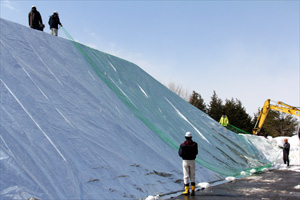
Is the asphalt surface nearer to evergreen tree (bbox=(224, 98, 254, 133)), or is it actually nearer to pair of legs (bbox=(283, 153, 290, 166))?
pair of legs (bbox=(283, 153, 290, 166))

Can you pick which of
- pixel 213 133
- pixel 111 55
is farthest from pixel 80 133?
pixel 213 133

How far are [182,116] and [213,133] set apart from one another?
5.71 ft

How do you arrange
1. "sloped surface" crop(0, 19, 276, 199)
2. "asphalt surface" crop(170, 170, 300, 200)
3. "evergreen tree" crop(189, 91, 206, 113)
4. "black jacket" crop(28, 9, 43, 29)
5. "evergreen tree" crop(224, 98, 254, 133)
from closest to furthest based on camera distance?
"sloped surface" crop(0, 19, 276, 199)
"asphalt surface" crop(170, 170, 300, 200)
"black jacket" crop(28, 9, 43, 29)
"evergreen tree" crop(224, 98, 254, 133)
"evergreen tree" crop(189, 91, 206, 113)

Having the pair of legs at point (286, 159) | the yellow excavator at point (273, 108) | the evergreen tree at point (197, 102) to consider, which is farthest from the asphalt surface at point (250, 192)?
the evergreen tree at point (197, 102)

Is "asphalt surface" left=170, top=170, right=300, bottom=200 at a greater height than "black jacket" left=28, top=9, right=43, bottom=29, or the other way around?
"black jacket" left=28, top=9, right=43, bottom=29

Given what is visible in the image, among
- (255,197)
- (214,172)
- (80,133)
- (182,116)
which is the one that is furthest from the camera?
(182,116)

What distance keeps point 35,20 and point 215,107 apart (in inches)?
1215

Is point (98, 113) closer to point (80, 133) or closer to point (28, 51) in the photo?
point (80, 133)

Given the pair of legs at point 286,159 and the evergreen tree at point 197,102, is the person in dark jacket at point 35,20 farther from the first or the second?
the evergreen tree at point 197,102

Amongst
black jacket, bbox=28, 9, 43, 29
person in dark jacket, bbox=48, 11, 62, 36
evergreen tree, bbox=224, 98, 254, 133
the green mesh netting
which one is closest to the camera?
the green mesh netting

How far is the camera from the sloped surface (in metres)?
5.33

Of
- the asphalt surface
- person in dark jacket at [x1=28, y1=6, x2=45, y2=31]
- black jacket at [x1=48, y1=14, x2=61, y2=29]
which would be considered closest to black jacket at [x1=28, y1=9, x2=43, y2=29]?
person in dark jacket at [x1=28, y1=6, x2=45, y2=31]

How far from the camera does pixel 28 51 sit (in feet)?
28.2

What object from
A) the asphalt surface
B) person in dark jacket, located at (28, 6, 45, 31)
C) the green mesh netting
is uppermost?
person in dark jacket, located at (28, 6, 45, 31)
